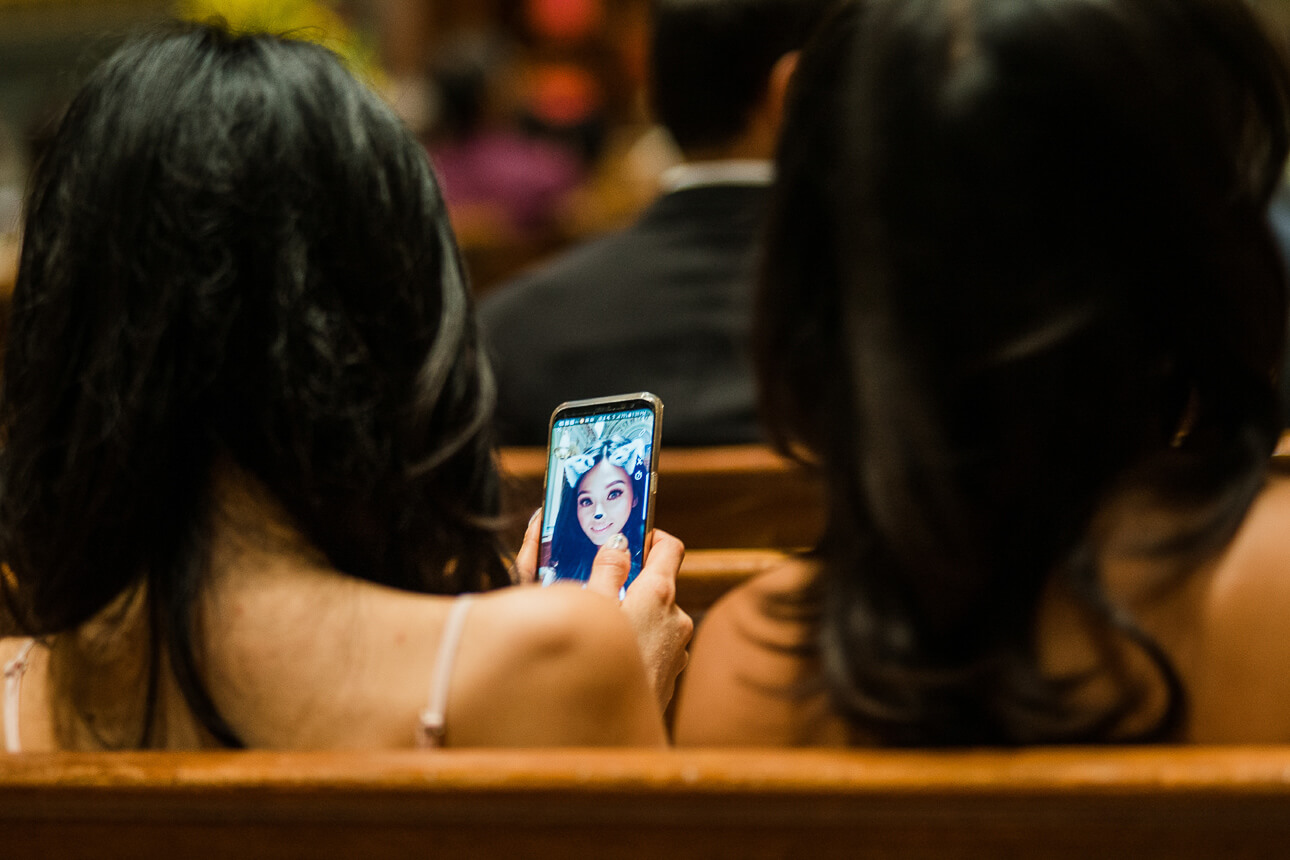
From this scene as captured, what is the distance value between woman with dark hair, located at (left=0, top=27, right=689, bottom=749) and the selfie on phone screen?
11cm

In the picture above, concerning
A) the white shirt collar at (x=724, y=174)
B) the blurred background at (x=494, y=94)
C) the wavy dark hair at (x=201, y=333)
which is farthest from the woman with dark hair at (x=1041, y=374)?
the blurred background at (x=494, y=94)

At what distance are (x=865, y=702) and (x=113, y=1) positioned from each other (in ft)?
30.4

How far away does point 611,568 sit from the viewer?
3.42 ft

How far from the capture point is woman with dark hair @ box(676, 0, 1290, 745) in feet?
2.57

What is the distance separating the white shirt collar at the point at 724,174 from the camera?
2.20 meters

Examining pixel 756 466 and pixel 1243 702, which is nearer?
pixel 1243 702

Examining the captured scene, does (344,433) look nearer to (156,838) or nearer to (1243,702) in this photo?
(156,838)

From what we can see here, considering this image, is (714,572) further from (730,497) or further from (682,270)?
(682,270)

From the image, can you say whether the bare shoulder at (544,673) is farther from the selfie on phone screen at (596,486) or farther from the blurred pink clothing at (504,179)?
the blurred pink clothing at (504,179)

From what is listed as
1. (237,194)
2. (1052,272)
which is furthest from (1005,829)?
(237,194)

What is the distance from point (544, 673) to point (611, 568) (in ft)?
0.65

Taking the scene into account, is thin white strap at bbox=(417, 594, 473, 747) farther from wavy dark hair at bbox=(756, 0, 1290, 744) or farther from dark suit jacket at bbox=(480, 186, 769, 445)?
dark suit jacket at bbox=(480, 186, 769, 445)

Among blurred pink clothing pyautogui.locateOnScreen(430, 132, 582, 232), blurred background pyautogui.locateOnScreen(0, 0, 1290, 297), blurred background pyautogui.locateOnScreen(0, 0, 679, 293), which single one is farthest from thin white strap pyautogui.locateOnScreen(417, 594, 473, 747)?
blurred pink clothing pyautogui.locateOnScreen(430, 132, 582, 232)

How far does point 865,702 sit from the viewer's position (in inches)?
31.2
